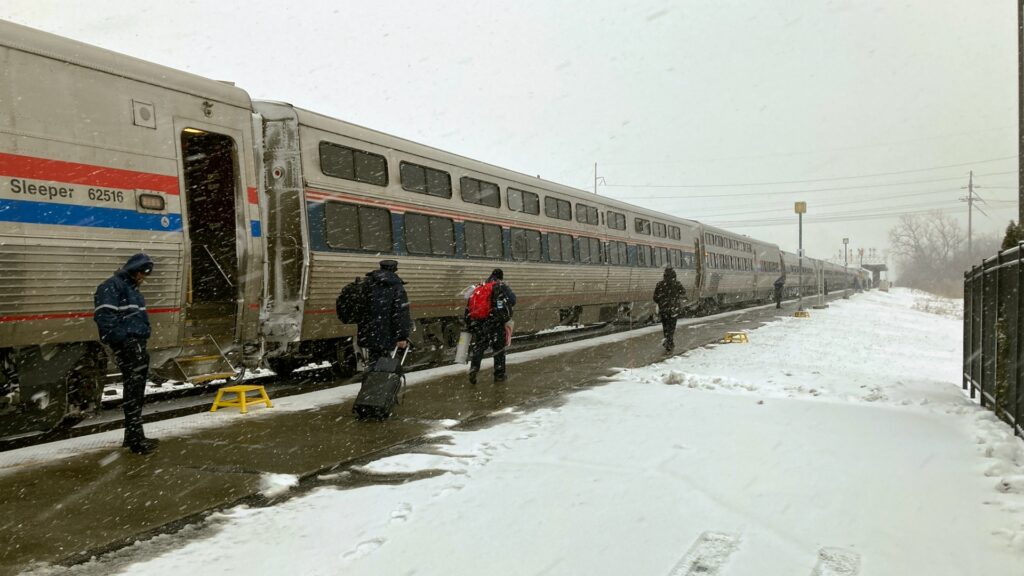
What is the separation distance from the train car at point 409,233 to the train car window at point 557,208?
0.03 metres

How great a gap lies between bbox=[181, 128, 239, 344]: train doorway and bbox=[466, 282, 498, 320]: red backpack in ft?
10.5

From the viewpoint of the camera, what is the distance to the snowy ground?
3.71 meters

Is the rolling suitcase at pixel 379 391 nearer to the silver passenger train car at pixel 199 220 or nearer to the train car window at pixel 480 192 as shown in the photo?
the silver passenger train car at pixel 199 220

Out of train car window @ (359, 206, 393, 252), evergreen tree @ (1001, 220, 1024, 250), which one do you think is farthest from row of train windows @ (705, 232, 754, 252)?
train car window @ (359, 206, 393, 252)

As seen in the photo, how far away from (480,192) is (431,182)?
1725mm

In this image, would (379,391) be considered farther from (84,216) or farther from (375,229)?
(375,229)

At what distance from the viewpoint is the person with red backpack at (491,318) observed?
32.8 feet

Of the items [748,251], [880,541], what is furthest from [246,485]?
[748,251]

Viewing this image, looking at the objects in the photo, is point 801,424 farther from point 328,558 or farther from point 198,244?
point 198,244

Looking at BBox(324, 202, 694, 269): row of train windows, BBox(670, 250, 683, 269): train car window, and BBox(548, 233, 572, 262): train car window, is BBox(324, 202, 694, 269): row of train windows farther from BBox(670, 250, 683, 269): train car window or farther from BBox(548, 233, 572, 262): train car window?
BBox(670, 250, 683, 269): train car window

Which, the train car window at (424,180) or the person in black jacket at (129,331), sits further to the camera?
the train car window at (424,180)

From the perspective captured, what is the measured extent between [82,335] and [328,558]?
434 centimetres

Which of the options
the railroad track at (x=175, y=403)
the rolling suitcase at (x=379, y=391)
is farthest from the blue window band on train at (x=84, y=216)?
the rolling suitcase at (x=379, y=391)

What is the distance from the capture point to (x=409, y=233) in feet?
38.5
